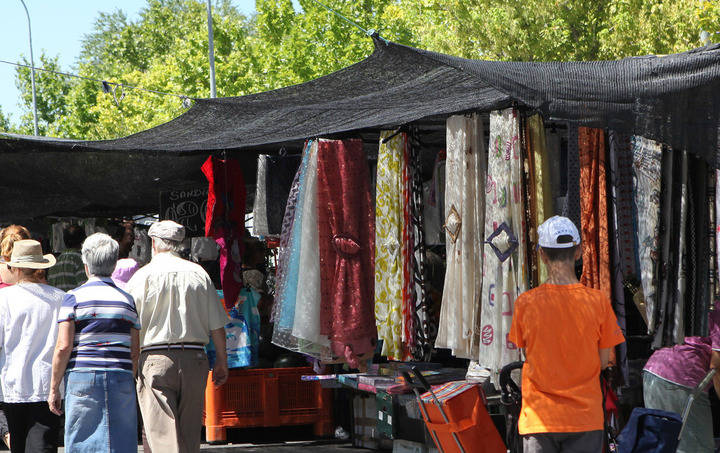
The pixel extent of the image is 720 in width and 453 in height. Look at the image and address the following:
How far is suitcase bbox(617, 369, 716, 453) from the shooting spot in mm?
5047

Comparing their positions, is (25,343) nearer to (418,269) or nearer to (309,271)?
(309,271)

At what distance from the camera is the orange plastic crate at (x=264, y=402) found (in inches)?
372

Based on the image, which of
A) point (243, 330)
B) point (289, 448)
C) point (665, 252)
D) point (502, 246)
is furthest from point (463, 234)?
point (289, 448)

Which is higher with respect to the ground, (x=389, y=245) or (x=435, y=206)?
(x=435, y=206)

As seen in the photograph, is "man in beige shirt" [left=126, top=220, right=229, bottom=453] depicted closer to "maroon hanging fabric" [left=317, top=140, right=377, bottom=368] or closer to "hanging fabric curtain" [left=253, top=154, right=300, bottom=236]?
"maroon hanging fabric" [left=317, top=140, right=377, bottom=368]

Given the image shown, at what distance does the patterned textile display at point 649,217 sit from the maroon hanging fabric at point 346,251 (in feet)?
7.22

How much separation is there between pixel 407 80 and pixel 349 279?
5.45ft

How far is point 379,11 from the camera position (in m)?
28.7

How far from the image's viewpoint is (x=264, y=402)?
31.1 ft

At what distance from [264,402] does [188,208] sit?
1926mm

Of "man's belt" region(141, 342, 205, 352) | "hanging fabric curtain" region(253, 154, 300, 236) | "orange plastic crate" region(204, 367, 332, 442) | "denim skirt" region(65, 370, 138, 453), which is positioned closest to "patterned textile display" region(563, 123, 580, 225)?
"man's belt" region(141, 342, 205, 352)

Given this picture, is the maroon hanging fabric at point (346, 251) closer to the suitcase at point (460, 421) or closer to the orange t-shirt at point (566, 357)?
the suitcase at point (460, 421)

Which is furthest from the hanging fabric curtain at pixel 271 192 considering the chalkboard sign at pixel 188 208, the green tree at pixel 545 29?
the green tree at pixel 545 29

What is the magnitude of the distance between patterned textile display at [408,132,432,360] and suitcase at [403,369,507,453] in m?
0.84
